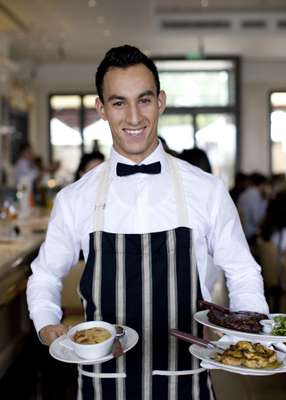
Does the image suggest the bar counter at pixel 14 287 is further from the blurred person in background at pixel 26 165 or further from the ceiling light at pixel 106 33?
the ceiling light at pixel 106 33

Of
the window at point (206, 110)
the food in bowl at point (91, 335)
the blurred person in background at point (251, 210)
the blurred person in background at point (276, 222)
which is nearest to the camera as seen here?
the food in bowl at point (91, 335)

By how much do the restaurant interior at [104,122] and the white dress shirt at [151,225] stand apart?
5.10ft

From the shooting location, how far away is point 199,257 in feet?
5.55

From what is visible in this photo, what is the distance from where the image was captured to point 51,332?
5.13ft

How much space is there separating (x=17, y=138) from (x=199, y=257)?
1113cm

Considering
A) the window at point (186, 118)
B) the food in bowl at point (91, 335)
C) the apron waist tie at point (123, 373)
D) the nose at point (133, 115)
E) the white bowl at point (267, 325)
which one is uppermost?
the window at point (186, 118)

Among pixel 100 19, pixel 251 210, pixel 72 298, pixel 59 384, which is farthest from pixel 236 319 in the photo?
pixel 100 19

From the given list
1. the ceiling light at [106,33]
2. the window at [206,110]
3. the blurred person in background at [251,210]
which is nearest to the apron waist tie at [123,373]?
the blurred person in background at [251,210]

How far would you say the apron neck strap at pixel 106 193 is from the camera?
5.48 ft

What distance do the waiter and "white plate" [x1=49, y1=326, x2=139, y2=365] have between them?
12 centimetres

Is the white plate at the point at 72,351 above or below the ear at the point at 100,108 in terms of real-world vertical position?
below

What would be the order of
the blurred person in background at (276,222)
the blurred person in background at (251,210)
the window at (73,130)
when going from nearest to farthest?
1. the blurred person in background at (276,222)
2. the blurred person in background at (251,210)
3. the window at (73,130)

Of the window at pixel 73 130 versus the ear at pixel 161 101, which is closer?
the ear at pixel 161 101

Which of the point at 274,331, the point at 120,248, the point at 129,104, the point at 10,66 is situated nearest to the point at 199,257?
the point at 120,248
